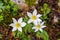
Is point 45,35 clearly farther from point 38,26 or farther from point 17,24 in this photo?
point 17,24

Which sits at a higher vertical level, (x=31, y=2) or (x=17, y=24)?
(x=31, y=2)

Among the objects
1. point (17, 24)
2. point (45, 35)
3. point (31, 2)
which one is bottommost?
point (45, 35)

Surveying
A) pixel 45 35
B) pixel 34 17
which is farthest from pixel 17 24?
pixel 45 35

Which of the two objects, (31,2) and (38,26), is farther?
(31,2)

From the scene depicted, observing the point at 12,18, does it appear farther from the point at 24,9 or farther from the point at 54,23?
the point at 54,23

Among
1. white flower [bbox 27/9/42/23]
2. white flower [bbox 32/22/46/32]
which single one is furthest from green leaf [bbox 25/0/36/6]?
white flower [bbox 32/22/46/32]

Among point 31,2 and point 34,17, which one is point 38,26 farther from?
point 31,2

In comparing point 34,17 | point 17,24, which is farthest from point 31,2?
point 17,24

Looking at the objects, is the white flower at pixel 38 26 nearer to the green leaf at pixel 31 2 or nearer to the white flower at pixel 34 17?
the white flower at pixel 34 17

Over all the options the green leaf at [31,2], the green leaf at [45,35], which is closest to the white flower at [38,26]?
the green leaf at [45,35]

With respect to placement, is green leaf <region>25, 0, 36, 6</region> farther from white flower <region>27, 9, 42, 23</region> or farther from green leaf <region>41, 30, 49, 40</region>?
green leaf <region>41, 30, 49, 40</region>

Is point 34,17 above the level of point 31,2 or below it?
below
